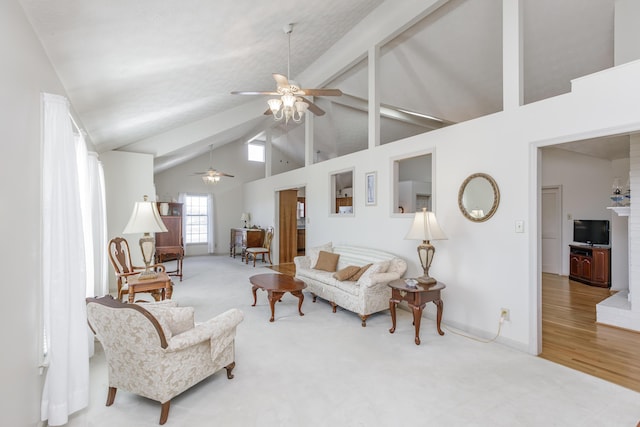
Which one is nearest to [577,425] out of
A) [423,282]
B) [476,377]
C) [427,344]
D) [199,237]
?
[476,377]

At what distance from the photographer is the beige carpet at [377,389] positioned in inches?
81.8

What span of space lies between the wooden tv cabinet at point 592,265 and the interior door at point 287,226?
6593mm

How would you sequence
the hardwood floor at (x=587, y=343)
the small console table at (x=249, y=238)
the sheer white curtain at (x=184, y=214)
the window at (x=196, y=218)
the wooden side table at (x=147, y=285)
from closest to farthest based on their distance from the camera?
the hardwood floor at (x=587, y=343), the wooden side table at (x=147, y=285), the small console table at (x=249, y=238), the sheer white curtain at (x=184, y=214), the window at (x=196, y=218)

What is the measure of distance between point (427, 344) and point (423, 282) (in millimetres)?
661

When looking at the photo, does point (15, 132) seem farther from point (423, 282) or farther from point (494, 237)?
point (494, 237)

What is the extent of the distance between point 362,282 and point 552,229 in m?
5.76

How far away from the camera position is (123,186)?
6.19m

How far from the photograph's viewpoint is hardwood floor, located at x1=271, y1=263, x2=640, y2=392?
2701 millimetres

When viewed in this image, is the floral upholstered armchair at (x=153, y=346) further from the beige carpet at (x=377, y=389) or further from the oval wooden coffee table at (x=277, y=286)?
the oval wooden coffee table at (x=277, y=286)

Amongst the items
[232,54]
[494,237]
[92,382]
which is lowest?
[92,382]

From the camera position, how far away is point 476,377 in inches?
102

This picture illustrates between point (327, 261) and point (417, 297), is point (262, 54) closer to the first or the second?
point (327, 261)

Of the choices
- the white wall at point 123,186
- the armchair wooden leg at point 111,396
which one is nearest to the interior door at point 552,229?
the armchair wooden leg at point 111,396

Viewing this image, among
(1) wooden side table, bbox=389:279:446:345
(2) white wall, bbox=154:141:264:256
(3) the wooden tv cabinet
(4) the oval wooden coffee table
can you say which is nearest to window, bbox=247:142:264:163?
(2) white wall, bbox=154:141:264:256
